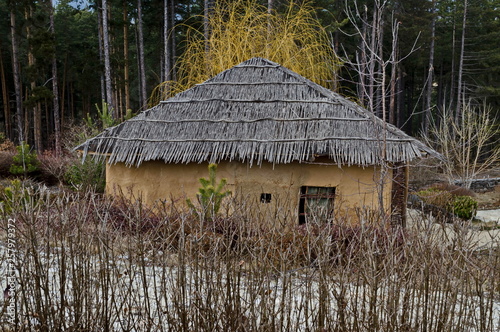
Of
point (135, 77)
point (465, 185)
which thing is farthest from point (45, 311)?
point (135, 77)

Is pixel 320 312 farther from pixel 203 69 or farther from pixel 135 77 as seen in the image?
pixel 135 77

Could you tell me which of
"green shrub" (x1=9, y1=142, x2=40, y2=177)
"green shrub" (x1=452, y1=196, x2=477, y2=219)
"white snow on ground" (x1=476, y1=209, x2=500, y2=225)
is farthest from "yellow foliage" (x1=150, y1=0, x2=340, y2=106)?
"white snow on ground" (x1=476, y1=209, x2=500, y2=225)

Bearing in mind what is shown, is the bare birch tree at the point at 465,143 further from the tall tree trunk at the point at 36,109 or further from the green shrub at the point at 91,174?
the tall tree trunk at the point at 36,109

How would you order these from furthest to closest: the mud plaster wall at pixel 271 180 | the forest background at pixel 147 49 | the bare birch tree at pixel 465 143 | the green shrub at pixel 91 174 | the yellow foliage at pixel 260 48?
1. the forest background at pixel 147 49
2. the bare birch tree at pixel 465 143
3. the yellow foliage at pixel 260 48
4. the green shrub at pixel 91 174
5. the mud plaster wall at pixel 271 180

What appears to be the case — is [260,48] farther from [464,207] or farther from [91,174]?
[464,207]

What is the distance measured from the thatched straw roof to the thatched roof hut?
2 centimetres

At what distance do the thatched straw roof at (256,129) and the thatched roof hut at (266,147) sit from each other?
0.02 m

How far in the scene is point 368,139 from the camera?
25.7 ft

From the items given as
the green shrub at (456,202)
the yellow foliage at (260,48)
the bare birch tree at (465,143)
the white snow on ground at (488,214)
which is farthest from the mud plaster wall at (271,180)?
the white snow on ground at (488,214)

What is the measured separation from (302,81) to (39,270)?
7110 millimetres

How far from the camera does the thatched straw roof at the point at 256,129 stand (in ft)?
25.7

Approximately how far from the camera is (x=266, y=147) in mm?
7895

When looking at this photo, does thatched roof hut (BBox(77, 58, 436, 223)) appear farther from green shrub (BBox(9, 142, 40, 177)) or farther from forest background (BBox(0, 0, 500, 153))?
forest background (BBox(0, 0, 500, 153))

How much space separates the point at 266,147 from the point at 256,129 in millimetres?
567
